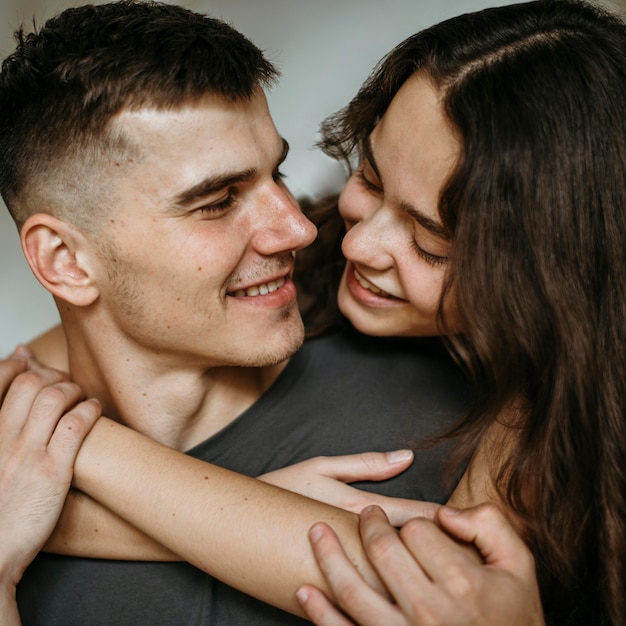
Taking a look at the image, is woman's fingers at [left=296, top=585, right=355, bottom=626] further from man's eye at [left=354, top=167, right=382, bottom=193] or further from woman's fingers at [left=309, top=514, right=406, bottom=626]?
man's eye at [left=354, top=167, right=382, bottom=193]

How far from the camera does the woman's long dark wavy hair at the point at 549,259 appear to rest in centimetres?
122

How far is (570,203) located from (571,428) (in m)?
0.38

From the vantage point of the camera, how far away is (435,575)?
1.07 m

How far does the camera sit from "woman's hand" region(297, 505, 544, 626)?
→ 1053mm

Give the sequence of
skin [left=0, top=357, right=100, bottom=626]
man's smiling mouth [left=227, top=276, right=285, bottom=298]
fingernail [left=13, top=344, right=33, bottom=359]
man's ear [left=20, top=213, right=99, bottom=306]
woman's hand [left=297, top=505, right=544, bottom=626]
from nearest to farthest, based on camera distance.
Answer: 1. woman's hand [left=297, top=505, right=544, bottom=626]
2. skin [left=0, top=357, right=100, bottom=626]
3. man's ear [left=20, top=213, right=99, bottom=306]
4. man's smiling mouth [left=227, top=276, right=285, bottom=298]
5. fingernail [left=13, top=344, right=33, bottom=359]

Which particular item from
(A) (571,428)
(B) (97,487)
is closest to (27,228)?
(B) (97,487)

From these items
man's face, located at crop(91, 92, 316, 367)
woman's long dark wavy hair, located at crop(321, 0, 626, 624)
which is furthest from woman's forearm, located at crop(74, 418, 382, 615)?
woman's long dark wavy hair, located at crop(321, 0, 626, 624)

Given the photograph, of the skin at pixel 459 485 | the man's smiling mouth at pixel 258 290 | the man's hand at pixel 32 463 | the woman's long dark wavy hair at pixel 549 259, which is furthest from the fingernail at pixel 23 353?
the woman's long dark wavy hair at pixel 549 259

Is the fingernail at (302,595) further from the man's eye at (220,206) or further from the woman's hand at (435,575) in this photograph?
the man's eye at (220,206)

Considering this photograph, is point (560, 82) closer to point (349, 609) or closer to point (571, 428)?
point (571, 428)

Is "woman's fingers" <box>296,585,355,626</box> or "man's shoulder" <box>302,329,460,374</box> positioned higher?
"man's shoulder" <box>302,329,460,374</box>

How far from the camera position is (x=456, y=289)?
1310 mm

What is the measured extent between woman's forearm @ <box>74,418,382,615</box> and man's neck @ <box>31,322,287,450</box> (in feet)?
0.57

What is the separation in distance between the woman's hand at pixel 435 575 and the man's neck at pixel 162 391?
502mm
